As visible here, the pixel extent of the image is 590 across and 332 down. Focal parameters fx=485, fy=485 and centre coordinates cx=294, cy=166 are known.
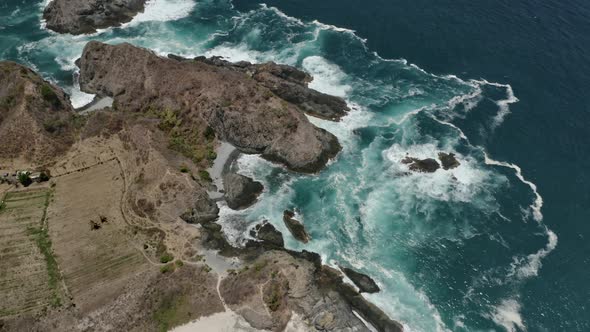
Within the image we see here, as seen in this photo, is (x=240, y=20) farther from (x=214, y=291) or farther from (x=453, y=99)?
(x=214, y=291)

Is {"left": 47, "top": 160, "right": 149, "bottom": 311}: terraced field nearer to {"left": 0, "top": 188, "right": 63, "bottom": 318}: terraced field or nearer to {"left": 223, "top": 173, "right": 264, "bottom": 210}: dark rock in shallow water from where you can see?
{"left": 0, "top": 188, "right": 63, "bottom": 318}: terraced field

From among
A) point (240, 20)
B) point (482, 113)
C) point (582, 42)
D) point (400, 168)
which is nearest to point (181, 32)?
point (240, 20)

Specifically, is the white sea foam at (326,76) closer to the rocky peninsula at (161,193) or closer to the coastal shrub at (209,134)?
the rocky peninsula at (161,193)

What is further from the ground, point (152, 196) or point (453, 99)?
point (453, 99)

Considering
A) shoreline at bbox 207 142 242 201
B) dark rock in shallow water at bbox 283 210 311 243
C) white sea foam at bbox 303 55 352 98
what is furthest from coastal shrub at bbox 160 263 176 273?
white sea foam at bbox 303 55 352 98

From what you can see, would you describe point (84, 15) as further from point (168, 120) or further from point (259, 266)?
point (259, 266)
